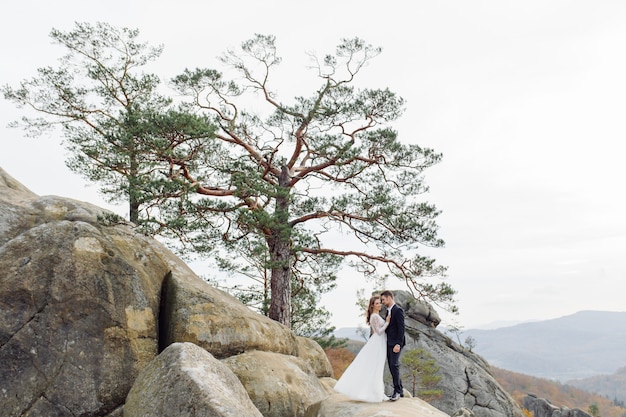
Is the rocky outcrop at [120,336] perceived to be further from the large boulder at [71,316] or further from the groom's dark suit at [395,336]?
the groom's dark suit at [395,336]

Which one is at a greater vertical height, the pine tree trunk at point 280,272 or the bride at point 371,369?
the pine tree trunk at point 280,272

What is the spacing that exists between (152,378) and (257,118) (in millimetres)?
13585

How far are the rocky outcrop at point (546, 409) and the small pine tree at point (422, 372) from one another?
26.7m

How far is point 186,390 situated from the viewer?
6980 millimetres

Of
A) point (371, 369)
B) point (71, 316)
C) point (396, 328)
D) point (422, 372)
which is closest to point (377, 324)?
point (396, 328)

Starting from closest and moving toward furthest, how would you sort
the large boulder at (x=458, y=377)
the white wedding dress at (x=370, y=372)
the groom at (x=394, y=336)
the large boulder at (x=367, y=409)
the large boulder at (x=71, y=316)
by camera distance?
the large boulder at (x=367, y=409)
the large boulder at (x=71, y=316)
the white wedding dress at (x=370, y=372)
the groom at (x=394, y=336)
the large boulder at (x=458, y=377)

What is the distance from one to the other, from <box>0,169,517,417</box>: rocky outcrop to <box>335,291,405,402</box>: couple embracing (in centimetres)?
31

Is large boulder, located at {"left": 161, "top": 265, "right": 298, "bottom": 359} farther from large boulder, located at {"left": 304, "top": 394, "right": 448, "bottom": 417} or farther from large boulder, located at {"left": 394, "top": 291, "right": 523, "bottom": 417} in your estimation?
large boulder, located at {"left": 394, "top": 291, "right": 523, "bottom": 417}

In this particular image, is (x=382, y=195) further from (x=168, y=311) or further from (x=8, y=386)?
(x=8, y=386)

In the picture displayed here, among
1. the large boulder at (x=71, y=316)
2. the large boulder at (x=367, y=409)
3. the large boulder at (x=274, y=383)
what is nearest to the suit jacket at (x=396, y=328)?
the large boulder at (x=367, y=409)

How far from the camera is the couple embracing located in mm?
9438

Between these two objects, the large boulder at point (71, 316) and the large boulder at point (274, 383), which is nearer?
the large boulder at point (71, 316)

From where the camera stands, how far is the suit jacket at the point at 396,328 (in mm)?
9578

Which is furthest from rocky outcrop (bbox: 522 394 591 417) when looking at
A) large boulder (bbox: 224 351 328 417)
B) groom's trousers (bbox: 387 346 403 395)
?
groom's trousers (bbox: 387 346 403 395)
